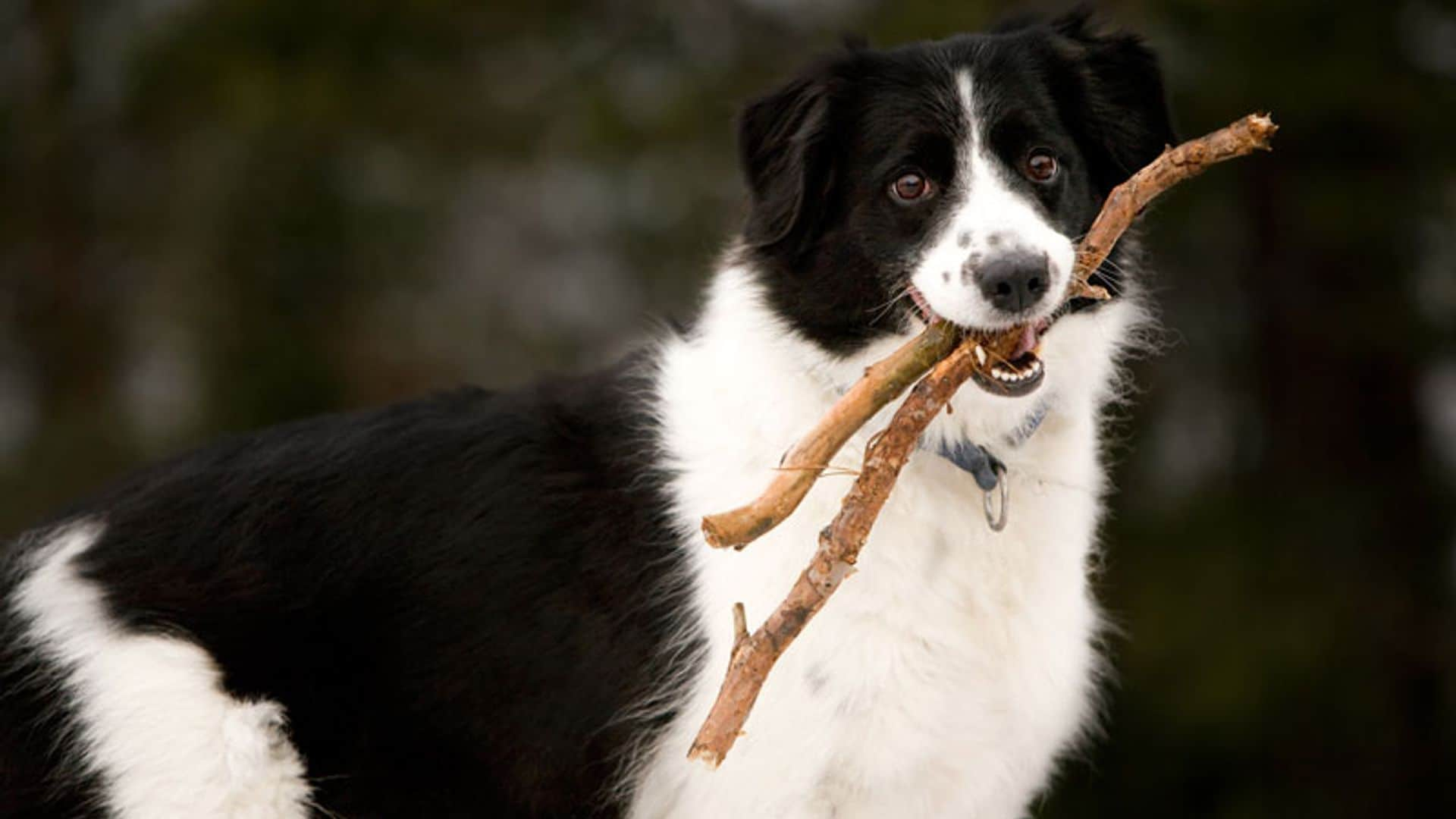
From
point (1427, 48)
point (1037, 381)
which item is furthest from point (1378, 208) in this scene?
point (1037, 381)

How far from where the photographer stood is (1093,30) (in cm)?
458

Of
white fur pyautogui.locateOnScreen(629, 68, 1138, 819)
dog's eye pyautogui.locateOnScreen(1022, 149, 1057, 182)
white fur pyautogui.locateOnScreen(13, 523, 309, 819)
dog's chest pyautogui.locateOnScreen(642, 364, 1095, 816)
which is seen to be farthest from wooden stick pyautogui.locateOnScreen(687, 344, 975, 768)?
white fur pyautogui.locateOnScreen(13, 523, 309, 819)

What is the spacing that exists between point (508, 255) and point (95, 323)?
4282 mm

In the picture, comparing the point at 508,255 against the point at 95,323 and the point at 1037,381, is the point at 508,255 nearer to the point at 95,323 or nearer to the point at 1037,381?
the point at 95,323

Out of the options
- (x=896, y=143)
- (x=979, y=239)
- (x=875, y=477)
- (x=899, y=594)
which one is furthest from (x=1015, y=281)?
(x=899, y=594)

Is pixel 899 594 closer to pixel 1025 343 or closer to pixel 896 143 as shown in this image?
pixel 1025 343

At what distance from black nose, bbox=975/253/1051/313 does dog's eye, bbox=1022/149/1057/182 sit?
467mm

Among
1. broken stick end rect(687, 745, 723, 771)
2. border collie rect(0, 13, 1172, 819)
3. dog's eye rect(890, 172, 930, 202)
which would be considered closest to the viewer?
broken stick end rect(687, 745, 723, 771)

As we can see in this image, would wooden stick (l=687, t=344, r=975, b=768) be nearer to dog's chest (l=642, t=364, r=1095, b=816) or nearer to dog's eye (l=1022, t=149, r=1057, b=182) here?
dog's chest (l=642, t=364, r=1095, b=816)

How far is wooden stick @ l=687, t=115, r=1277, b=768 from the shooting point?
328 cm

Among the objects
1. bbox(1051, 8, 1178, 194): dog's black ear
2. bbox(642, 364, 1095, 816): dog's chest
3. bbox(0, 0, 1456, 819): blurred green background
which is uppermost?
bbox(1051, 8, 1178, 194): dog's black ear

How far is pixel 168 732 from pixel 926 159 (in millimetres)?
2236

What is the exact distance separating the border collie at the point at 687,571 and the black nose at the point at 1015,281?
0.54 feet

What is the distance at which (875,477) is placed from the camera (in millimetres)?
3553
